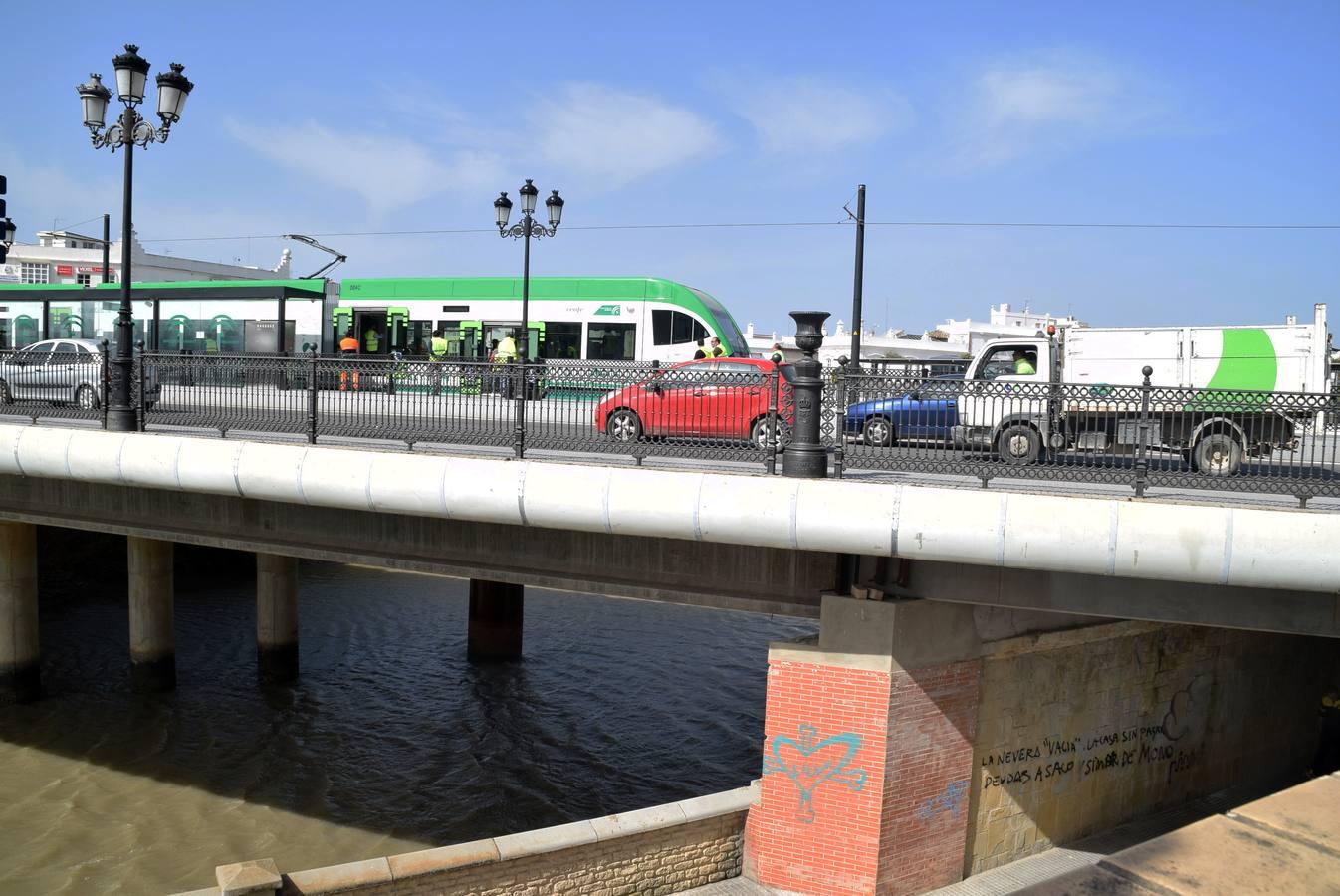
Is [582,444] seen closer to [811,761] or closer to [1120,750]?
[811,761]

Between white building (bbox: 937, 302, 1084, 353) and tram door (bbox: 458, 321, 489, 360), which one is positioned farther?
white building (bbox: 937, 302, 1084, 353)

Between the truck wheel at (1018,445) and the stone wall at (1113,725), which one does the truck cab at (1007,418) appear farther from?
the stone wall at (1113,725)

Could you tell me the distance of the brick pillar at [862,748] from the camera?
8984 millimetres

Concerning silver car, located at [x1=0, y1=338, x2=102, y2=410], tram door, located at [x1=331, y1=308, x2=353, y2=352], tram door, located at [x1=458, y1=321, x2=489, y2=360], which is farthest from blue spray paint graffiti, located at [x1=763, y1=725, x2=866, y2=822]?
tram door, located at [x1=331, y1=308, x2=353, y2=352]

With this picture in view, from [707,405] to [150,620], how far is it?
36.6ft

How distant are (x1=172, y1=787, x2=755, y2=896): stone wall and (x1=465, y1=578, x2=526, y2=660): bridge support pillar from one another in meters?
9.10

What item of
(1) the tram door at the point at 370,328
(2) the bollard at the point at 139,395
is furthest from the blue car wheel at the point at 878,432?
(1) the tram door at the point at 370,328

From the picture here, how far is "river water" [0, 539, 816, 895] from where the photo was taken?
11.8m

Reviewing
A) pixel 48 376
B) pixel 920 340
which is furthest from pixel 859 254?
pixel 920 340

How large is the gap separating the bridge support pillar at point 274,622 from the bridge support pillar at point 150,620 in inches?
55.7

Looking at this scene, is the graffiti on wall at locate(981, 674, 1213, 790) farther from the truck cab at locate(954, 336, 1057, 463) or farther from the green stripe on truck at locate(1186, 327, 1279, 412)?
the green stripe on truck at locate(1186, 327, 1279, 412)

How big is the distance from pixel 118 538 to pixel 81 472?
14334mm

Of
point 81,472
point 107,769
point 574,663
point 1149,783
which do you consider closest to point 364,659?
point 574,663

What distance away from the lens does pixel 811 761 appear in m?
9.14
